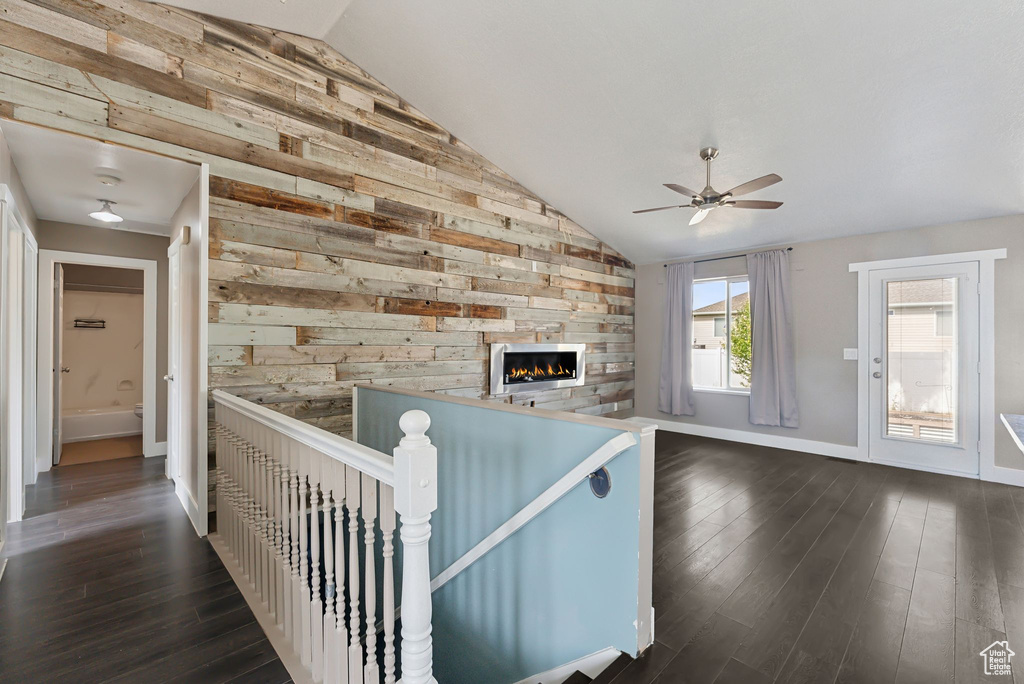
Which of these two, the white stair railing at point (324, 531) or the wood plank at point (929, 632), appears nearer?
the white stair railing at point (324, 531)

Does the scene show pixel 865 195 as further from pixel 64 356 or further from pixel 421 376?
pixel 64 356

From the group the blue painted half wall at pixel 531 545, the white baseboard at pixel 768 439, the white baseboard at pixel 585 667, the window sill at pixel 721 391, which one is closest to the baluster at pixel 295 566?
the blue painted half wall at pixel 531 545

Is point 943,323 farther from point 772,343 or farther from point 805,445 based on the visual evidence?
point 805,445

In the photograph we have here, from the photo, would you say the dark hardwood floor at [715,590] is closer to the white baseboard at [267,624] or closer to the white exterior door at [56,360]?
the white baseboard at [267,624]

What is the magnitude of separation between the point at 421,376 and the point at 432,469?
2842 mm

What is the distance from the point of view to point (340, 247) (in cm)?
332

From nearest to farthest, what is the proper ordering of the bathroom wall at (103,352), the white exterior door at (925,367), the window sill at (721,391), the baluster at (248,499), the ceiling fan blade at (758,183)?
1. the baluster at (248,499)
2. the ceiling fan blade at (758,183)
3. the white exterior door at (925,367)
4. the window sill at (721,391)
5. the bathroom wall at (103,352)

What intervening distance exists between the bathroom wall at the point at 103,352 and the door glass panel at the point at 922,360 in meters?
9.14

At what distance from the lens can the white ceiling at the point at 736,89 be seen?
8.22ft

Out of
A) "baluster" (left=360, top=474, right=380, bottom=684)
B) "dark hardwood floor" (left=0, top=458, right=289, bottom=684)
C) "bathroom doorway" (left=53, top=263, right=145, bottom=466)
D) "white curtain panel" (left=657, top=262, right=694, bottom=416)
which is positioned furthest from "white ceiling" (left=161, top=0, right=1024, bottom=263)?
"bathroom doorway" (left=53, top=263, right=145, bottom=466)

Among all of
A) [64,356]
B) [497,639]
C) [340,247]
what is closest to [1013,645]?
[497,639]

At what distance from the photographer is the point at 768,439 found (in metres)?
5.32

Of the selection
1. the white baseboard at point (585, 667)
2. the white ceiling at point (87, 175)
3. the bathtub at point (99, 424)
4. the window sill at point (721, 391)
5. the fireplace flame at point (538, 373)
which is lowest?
the white baseboard at point (585, 667)

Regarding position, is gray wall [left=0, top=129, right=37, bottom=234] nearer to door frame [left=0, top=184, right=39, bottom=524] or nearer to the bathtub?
door frame [left=0, top=184, right=39, bottom=524]
